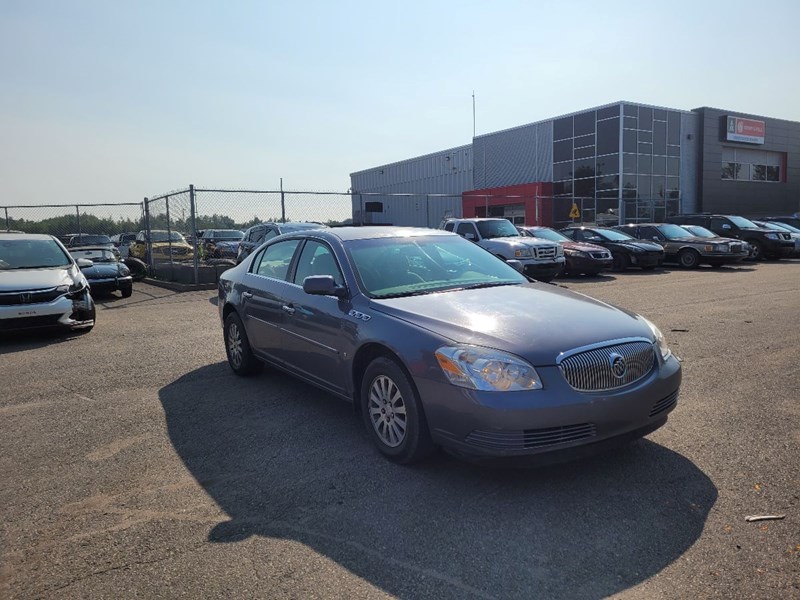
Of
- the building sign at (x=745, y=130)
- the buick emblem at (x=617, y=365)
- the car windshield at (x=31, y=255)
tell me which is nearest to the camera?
the buick emblem at (x=617, y=365)

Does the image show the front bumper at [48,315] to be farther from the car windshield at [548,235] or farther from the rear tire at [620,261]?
the rear tire at [620,261]

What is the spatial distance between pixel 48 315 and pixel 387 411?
654 centimetres

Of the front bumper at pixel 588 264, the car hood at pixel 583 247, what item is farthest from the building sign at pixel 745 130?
the front bumper at pixel 588 264

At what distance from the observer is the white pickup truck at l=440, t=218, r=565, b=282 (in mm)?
14492

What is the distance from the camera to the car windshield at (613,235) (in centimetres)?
1864

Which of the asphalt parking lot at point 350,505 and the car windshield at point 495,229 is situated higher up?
the car windshield at point 495,229

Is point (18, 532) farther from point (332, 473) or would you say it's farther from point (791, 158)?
point (791, 158)

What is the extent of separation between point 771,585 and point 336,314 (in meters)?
3.01

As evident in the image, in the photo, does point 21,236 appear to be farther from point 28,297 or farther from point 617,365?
point 617,365

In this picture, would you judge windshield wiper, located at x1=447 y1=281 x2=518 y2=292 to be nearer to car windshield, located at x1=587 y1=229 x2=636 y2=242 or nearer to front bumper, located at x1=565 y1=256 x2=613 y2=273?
front bumper, located at x1=565 y1=256 x2=613 y2=273

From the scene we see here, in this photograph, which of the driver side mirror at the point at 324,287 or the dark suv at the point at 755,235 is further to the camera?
the dark suv at the point at 755,235

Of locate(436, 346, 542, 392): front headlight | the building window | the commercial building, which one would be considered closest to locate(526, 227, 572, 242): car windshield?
the commercial building

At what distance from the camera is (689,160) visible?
123 feet

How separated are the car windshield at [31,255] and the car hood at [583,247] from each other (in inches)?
515
